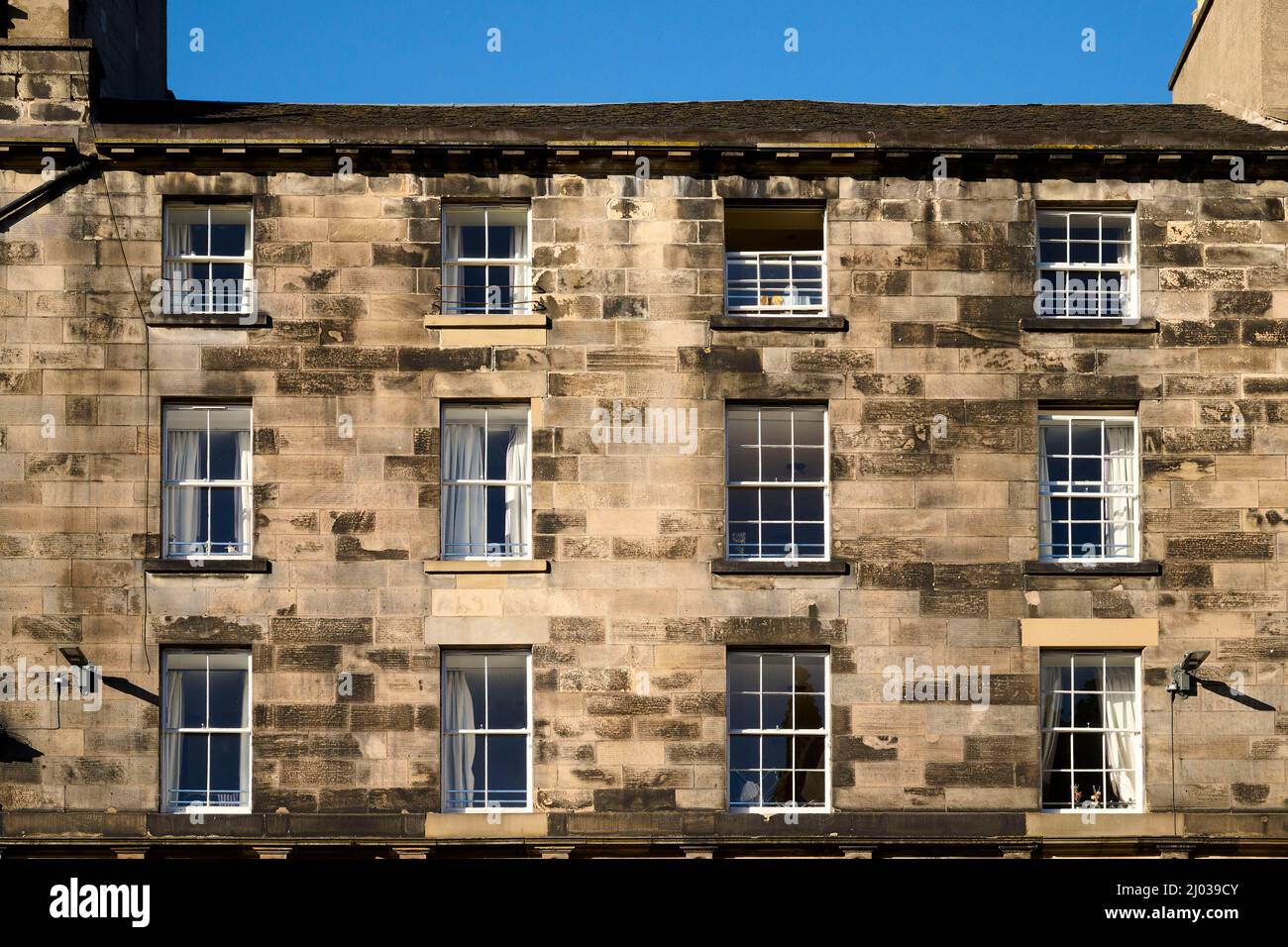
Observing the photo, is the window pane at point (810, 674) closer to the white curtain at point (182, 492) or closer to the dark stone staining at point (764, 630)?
the dark stone staining at point (764, 630)

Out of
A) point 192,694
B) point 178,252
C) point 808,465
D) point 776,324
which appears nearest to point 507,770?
point 192,694

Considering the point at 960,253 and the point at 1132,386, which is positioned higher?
the point at 960,253

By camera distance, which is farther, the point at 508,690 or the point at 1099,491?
the point at 1099,491

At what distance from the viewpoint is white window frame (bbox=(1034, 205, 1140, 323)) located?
24.0 meters

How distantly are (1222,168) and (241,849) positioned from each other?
50.8 feet

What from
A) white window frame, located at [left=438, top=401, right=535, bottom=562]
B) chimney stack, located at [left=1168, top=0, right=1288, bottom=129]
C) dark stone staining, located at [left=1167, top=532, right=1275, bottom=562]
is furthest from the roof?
dark stone staining, located at [left=1167, top=532, right=1275, bottom=562]

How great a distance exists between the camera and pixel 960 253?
78.6ft

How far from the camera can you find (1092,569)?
A: 918 inches

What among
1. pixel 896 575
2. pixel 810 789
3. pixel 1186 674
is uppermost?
pixel 896 575

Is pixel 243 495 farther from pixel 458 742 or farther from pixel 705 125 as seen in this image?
pixel 705 125

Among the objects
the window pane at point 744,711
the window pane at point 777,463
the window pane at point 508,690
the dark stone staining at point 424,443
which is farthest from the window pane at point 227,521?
the window pane at point 777,463

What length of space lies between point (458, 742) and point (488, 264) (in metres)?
6.20

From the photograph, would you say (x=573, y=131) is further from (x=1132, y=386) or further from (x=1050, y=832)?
(x=1050, y=832)
